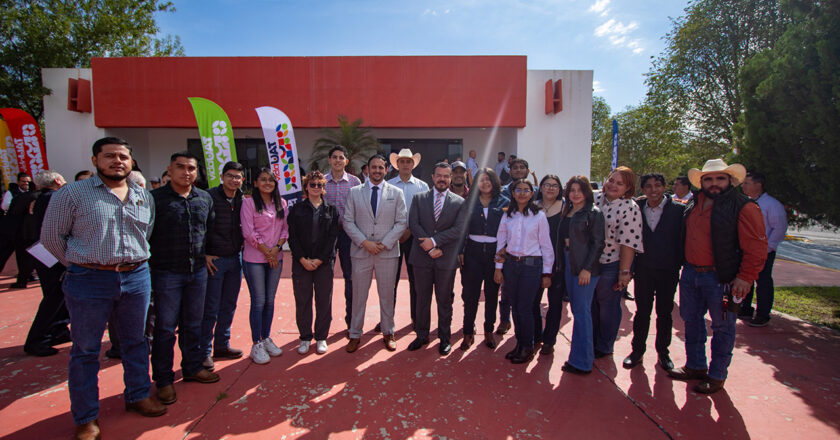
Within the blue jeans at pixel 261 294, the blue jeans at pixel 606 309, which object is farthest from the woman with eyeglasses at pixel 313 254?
the blue jeans at pixel 606 309

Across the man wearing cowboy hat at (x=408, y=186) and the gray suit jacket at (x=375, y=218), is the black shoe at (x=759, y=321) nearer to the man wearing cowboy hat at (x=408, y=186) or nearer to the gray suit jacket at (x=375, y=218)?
the man wearing cowboy hat at (x=408, y=186)

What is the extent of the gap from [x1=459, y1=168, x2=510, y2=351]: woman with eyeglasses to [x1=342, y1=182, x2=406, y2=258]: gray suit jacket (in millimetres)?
748

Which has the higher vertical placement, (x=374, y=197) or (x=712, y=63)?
(x=712, y=63)

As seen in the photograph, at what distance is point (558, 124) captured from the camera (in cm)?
1316

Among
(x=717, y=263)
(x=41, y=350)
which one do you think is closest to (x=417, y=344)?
(x=717, y=263)

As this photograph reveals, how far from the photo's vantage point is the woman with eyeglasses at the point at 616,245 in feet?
11.8

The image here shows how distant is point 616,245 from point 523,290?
3.17ft

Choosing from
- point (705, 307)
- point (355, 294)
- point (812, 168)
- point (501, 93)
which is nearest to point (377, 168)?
point (355, 294)

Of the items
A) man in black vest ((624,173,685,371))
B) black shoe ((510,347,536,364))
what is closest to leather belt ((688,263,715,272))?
man in black vest ((624,173,685,371))

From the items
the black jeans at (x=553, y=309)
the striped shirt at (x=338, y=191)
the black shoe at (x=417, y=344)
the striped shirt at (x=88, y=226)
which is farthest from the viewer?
the striped shirt at (x=338, y=191)

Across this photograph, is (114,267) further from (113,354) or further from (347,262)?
(347,262)

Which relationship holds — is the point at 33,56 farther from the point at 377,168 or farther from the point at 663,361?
the point at 663,361

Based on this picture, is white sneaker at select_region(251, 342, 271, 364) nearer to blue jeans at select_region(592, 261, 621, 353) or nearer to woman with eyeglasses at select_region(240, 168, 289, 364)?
woman with eyeglasses at select_region(240, 168, 289, 364)

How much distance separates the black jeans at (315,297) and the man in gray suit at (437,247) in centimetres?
91
